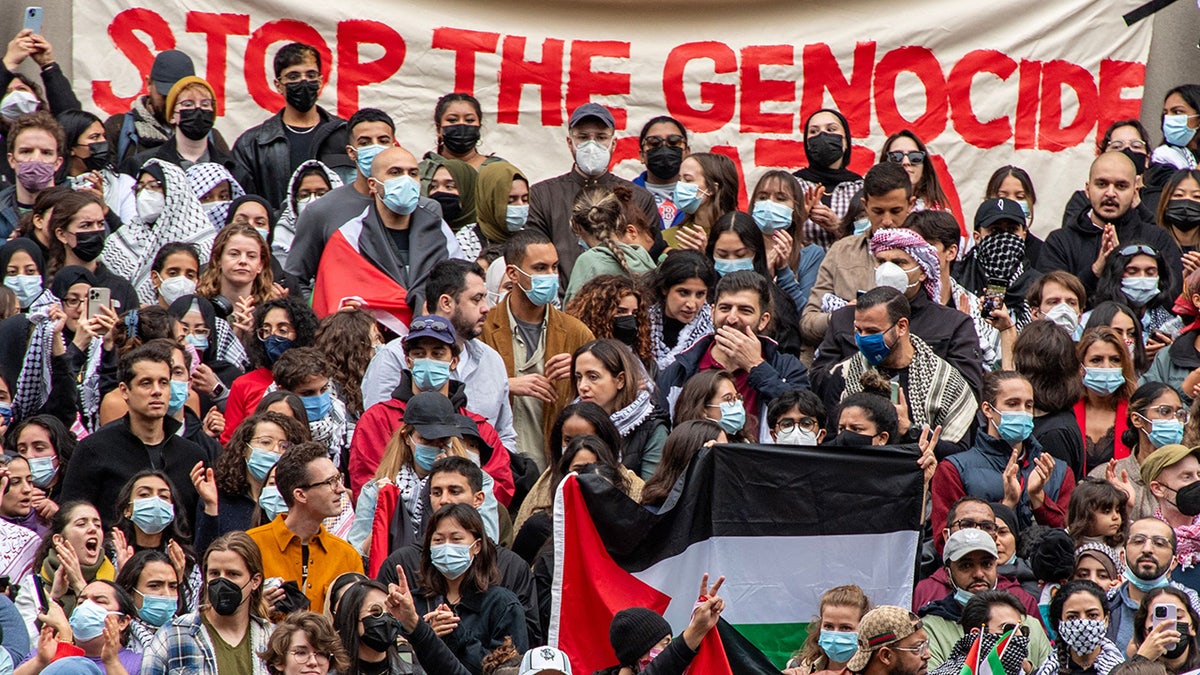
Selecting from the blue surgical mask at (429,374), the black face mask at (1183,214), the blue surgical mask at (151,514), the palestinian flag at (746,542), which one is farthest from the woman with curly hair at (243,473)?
A: the black face mask at (1183,214)

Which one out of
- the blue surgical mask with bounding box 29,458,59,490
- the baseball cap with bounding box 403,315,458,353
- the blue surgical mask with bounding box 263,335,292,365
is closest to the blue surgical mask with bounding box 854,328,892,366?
the baseball cap with bounding box 403,315,458,353

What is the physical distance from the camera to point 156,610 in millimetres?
11633

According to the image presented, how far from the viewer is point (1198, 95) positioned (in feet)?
56.3

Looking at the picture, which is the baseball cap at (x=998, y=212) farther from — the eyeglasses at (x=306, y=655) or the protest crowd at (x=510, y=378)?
the eyeglasses at (x=306, y=655)

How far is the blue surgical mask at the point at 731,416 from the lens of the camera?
43.4 ft

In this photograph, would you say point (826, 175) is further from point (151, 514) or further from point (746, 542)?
point (151, 514)

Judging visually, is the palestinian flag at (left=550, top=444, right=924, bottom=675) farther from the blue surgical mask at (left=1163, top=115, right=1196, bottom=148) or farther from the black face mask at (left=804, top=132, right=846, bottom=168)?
the blue surgical mask at (left=1163, top=115, right=1196, bottom=148)

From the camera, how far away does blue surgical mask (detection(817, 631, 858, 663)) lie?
37.5 ft

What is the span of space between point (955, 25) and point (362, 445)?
21.7ft

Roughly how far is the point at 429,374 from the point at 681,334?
174cm

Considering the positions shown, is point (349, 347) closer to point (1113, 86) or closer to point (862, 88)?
point (862, 88)

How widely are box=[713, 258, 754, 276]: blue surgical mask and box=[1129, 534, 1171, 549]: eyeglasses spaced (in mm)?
3070

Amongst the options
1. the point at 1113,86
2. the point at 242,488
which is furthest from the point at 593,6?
the point at 242,488

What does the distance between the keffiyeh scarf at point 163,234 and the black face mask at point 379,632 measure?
4.16 metres
